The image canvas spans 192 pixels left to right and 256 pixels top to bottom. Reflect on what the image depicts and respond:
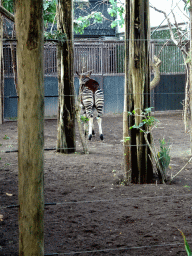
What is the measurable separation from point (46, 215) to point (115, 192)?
1.04 metres

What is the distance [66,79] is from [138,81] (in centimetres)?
259

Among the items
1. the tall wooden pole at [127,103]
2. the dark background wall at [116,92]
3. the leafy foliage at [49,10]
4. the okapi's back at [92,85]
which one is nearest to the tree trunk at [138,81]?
the tall wooden pole at [127,103]

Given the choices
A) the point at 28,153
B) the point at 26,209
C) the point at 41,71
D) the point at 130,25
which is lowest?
the point at 26,209

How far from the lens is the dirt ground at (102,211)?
2.99 metres

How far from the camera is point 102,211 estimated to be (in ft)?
12.6

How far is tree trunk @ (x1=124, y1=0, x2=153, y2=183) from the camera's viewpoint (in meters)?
4.52

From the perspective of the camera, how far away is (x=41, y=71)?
7.29 ft

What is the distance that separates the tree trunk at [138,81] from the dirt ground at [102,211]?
0.82 feet

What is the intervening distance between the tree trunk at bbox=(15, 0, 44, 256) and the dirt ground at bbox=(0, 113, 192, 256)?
262 mm

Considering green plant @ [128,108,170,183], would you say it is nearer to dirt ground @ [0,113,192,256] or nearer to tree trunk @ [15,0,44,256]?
dirt ground @ [0,113,192,256]

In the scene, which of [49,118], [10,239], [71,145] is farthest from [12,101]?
[10,239]

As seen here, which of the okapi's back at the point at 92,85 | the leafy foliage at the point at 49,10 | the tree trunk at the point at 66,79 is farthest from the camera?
the okapi's back at the point at 92,85

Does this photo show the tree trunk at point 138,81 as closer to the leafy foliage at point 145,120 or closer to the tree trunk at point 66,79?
the leafy foliage at point 145,120

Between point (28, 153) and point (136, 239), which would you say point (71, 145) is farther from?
point (28, 153)
